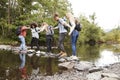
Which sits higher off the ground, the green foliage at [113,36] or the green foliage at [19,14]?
the green foliage at [19,14]

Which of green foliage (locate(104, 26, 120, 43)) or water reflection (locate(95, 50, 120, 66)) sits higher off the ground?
water reflection (locate(95, 50, 120, 66))

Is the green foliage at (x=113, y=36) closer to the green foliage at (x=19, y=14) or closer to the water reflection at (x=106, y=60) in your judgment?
the green foliage at (x=19, y=14)

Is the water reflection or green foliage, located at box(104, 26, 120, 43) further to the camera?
green foliage, located at box(104, 26, 120, 43)

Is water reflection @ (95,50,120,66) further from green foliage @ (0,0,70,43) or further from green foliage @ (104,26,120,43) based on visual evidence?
green foliage @ (104,26,120,43)

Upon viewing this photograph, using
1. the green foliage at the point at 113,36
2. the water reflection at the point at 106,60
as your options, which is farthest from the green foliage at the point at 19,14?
the green foliage at the point at 113,36

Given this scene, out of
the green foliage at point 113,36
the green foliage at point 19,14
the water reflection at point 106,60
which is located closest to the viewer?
the water reflection at point 106,60

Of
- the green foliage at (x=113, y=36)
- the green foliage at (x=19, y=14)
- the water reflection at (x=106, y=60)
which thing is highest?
the green foliage at (x=19, y=14)

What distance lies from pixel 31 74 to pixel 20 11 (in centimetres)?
2785

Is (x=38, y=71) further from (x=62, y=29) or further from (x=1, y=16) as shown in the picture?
(x=1, y=16)

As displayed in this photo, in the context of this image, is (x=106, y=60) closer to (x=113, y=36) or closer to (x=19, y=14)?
(x=19, y=14)

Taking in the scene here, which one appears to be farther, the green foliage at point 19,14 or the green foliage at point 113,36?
the green foliage at point 113,36

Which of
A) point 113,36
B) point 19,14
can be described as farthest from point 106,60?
point 113,36

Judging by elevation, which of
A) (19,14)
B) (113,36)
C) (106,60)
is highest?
(19,14)

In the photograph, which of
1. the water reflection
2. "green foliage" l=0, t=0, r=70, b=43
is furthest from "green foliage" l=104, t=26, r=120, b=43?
the water reflection
